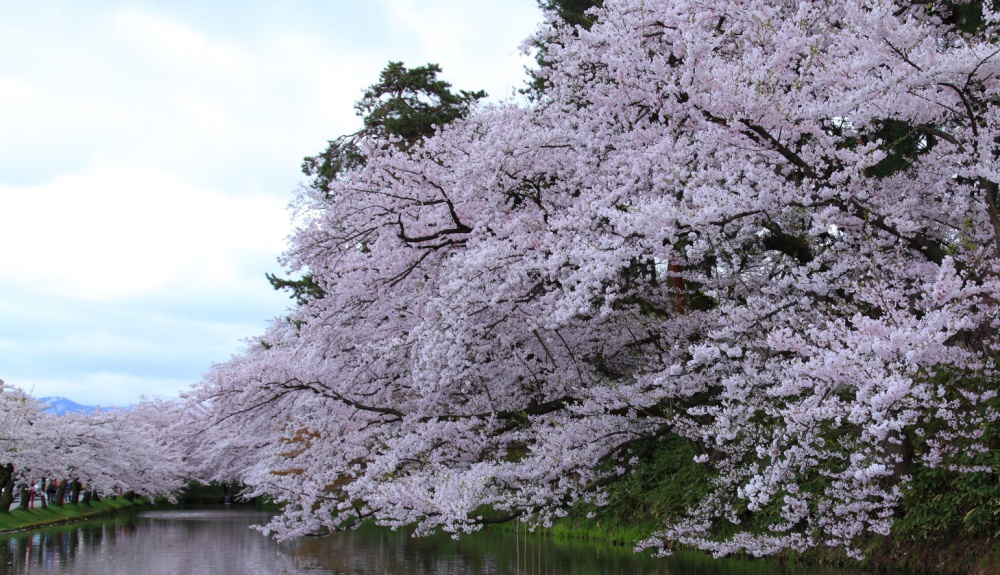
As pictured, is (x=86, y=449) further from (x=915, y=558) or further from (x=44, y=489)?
(x=915, y=558)

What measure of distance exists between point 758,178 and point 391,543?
1549cm

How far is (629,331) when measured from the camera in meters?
14.9

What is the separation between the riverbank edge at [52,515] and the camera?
3009cm

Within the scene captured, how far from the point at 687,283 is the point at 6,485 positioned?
2704 cm

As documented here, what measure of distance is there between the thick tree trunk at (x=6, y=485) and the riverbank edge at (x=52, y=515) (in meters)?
0.42

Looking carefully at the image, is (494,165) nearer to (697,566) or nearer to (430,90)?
(697,566)

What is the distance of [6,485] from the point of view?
3081 cm

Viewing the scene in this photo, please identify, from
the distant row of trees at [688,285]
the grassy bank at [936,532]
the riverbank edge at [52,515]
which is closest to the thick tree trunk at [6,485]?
the riverbank edge at [52,515]

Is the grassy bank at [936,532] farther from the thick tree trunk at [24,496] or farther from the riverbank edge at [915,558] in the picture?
the thick tree trunk at [24,496]

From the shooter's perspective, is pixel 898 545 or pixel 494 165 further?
pixel 494 165

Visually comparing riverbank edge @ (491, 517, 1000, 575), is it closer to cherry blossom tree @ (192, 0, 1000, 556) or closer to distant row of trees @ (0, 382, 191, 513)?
cherry blossom tree @ (192, 0, 1000, 556)

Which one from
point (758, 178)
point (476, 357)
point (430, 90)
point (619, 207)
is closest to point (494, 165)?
point (619, 207)

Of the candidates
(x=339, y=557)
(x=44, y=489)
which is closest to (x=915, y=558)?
(x=339, y=557)

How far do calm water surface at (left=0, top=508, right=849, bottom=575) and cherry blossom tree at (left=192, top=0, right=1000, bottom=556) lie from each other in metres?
0.97
